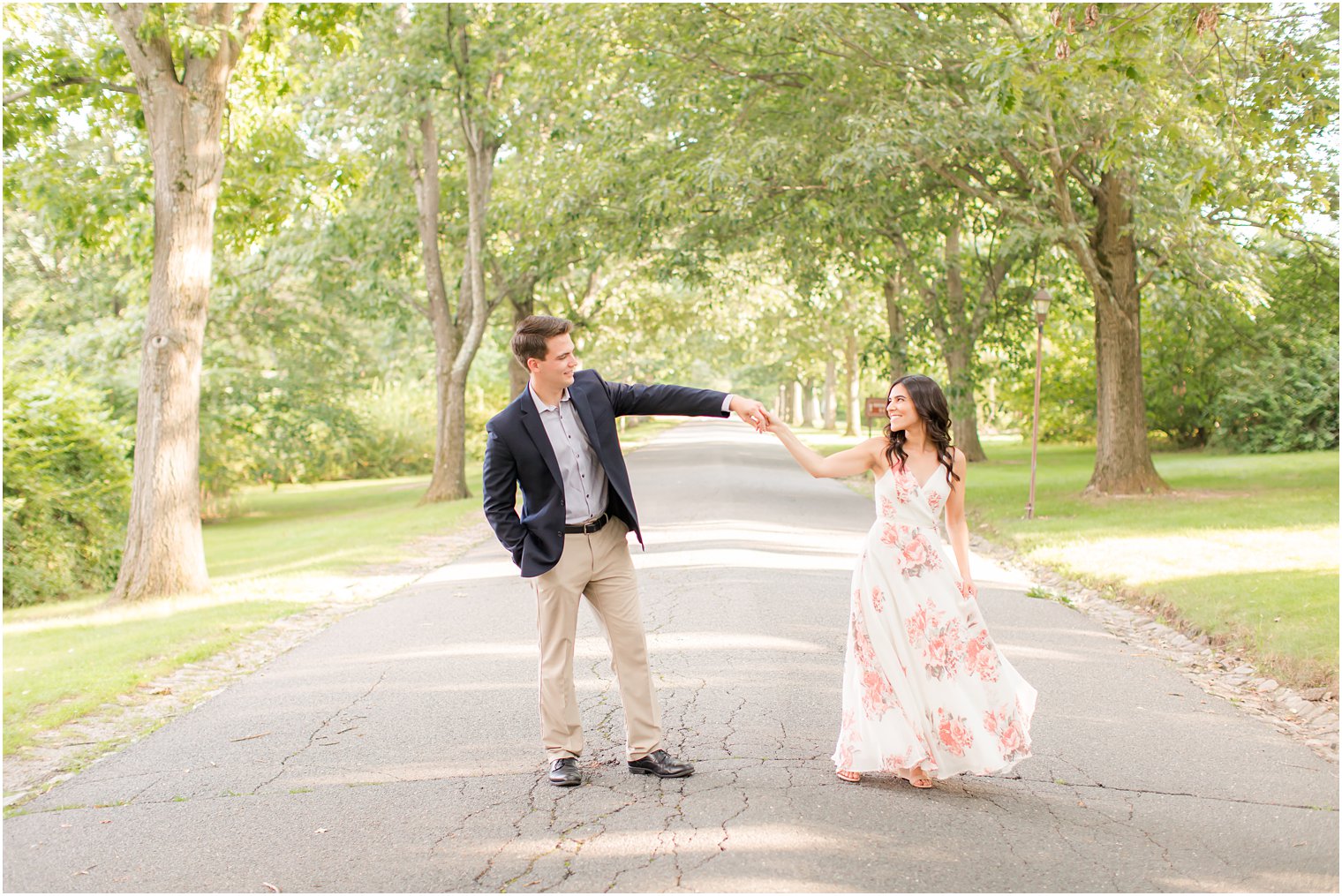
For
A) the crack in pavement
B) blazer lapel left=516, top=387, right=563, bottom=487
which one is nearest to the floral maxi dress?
blazer lapel left=516, top=387, right=563, bottom=487

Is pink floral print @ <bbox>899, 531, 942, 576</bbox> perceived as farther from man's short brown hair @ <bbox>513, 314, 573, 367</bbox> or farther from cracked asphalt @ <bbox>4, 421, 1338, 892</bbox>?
man's short brown hair @ <bbox>513, 314, 573, 367</bbox>

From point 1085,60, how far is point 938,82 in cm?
888

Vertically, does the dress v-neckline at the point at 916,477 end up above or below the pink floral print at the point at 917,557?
above

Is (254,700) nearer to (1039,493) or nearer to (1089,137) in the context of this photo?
(1089,137)

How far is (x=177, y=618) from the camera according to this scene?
36.8ft

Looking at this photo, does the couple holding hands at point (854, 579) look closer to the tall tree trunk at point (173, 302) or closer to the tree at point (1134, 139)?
the tree at point (1134, 139)

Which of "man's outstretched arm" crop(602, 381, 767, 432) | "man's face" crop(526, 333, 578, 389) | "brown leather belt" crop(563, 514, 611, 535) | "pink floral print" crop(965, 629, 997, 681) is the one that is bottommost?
"pink floral print" crop(965, 629, 997, 681)

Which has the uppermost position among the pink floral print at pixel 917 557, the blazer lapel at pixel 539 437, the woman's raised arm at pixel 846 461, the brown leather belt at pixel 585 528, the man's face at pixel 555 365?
the man's face at pixel 555 365

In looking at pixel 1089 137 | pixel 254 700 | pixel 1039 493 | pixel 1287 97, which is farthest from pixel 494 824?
pixel 1039 493

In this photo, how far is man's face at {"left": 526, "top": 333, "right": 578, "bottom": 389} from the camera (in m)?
5.34

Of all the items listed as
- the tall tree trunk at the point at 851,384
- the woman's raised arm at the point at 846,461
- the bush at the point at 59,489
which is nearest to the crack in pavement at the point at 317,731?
the woman's raised arm at the point at 846,461

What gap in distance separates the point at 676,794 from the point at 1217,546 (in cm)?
1020

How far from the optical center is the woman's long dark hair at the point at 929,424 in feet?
17.6

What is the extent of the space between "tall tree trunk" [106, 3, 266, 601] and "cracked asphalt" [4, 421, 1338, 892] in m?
4.63
